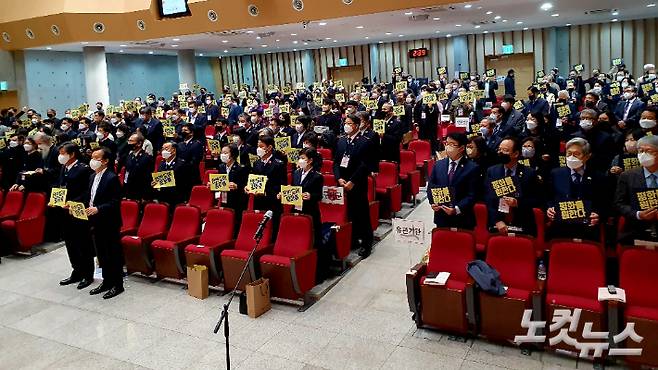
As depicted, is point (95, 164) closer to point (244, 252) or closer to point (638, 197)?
point (244, 252)

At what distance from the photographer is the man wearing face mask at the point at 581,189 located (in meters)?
5.22

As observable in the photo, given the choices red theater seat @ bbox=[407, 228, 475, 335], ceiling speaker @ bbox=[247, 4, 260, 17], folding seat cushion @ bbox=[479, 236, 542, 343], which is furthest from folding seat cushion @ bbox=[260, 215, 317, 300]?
ceiling speaker @ bbox=[247, 4, 260, 17]

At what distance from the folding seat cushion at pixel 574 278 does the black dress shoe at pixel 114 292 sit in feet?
17.7

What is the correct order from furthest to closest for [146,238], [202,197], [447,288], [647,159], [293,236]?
[202,197] < [146,238] < [293,236] < [447,288] < [647,159]

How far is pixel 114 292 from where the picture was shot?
278 inches

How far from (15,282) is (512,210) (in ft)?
23.5

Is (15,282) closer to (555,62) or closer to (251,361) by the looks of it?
(251,361)

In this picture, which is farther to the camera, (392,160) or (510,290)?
(392,160)

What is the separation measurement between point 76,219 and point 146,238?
97 centimetres

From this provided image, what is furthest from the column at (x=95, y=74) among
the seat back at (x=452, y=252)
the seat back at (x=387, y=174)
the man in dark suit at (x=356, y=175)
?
the seat back at (x=452, y=252)

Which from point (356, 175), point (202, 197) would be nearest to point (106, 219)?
point (202, 197)

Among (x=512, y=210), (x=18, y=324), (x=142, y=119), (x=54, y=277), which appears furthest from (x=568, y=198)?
(x=142, y=119)

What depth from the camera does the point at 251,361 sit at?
5.17 meters

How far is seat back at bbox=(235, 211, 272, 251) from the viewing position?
6785 millimetres
